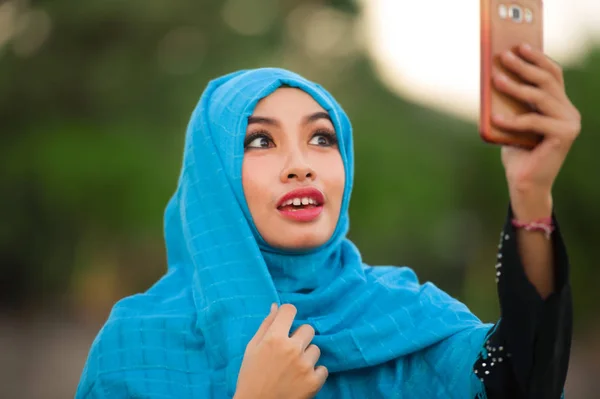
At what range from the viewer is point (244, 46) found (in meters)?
9.05

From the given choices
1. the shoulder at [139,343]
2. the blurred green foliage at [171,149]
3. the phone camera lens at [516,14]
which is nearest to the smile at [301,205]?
the shoulder at [139,343]

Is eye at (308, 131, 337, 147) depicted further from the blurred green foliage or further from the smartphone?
the blurred green foliage

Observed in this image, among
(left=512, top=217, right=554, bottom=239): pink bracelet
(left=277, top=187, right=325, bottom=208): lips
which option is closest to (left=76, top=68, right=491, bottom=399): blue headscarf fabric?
(left=277, top=187, right=325, bottom=208): lips

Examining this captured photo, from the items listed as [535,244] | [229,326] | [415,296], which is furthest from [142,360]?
[535,244]

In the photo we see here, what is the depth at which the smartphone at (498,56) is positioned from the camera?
1.32 meters

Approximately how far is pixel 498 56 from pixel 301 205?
65cm

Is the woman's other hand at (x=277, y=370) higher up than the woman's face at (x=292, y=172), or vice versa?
the woman's face at (x=292, y=172)

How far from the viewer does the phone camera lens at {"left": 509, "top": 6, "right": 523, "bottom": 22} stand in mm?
1385

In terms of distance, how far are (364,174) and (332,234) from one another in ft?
21.8

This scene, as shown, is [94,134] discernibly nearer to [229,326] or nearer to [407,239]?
[407,239]

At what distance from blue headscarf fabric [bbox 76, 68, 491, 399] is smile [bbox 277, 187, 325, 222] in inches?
4.0

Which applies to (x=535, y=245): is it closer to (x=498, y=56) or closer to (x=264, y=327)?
(x=498, y=56)

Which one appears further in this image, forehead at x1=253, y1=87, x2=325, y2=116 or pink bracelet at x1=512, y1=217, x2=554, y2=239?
forehead at x1=253, y1=87, x2=325, y2=116

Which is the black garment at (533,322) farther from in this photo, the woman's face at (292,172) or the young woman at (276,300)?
the woman's face at (292,172)
